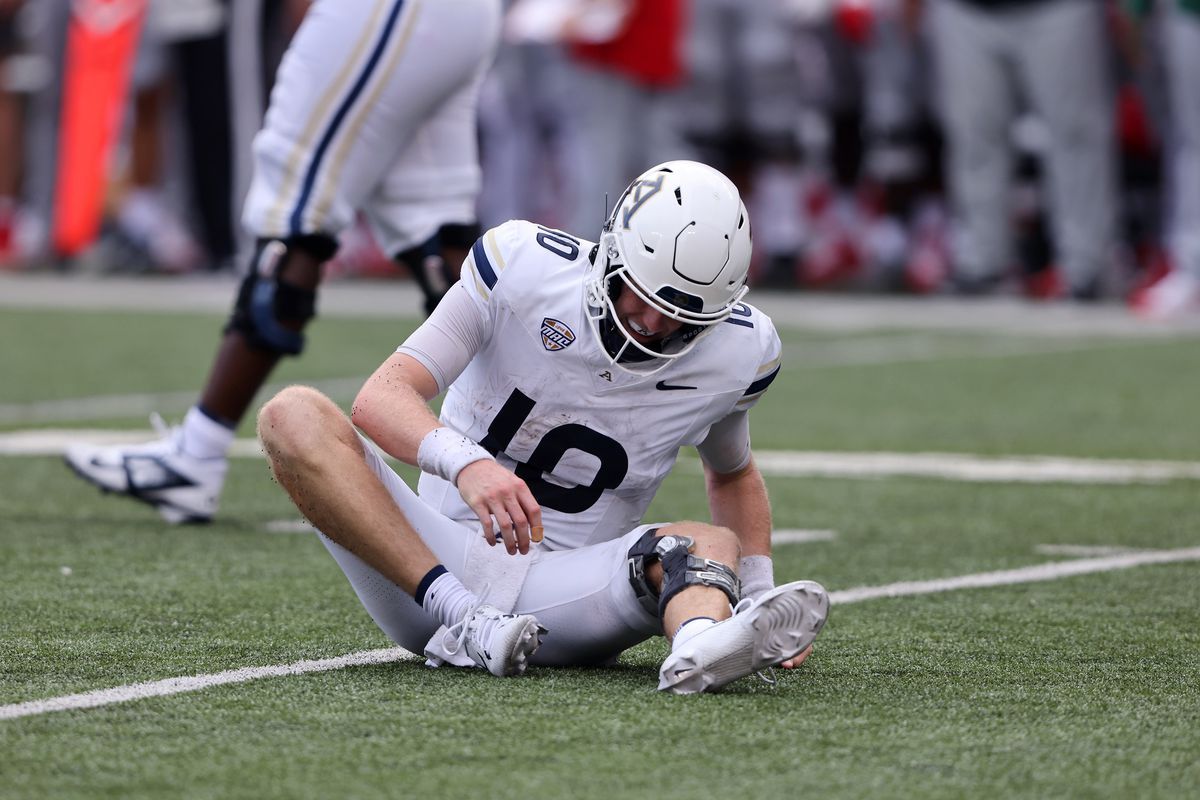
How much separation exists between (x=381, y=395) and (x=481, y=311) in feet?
0.87

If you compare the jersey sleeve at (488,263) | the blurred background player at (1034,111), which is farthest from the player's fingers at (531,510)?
the blurred background player at (1034,111)

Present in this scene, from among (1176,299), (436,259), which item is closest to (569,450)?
(436,259)

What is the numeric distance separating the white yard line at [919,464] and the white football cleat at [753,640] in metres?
3.21

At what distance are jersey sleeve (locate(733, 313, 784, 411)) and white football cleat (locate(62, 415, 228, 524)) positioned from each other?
79.7 inches

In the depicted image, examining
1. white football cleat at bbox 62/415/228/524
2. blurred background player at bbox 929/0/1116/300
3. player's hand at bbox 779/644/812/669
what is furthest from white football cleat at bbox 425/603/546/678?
blurred background player at bbox 929/0/1116/300

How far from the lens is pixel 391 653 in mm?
3883

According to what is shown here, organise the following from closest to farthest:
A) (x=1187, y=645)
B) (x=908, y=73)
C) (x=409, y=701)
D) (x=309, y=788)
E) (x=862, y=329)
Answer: (x=309, y=788) → (x=409, y=701) → (x=1187, y=645) → (x=862, y=329) → (x=908, y=73)

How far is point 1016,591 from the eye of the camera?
462 cm

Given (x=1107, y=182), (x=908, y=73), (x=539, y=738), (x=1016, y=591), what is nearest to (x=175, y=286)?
(x=908, y=73)

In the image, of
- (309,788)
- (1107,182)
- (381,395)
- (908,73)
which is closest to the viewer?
(309,788)

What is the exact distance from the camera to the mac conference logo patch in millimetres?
3828

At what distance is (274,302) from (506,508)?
7.56ft

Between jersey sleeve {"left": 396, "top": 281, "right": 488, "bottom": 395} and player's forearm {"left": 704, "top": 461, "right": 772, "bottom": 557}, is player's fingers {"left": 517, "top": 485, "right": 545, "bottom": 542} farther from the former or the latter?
player's forearm {"left": 704, "top": 461, "right": 772, "bottom": 557}

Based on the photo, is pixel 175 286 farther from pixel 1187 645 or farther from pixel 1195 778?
pixel 1195 778
